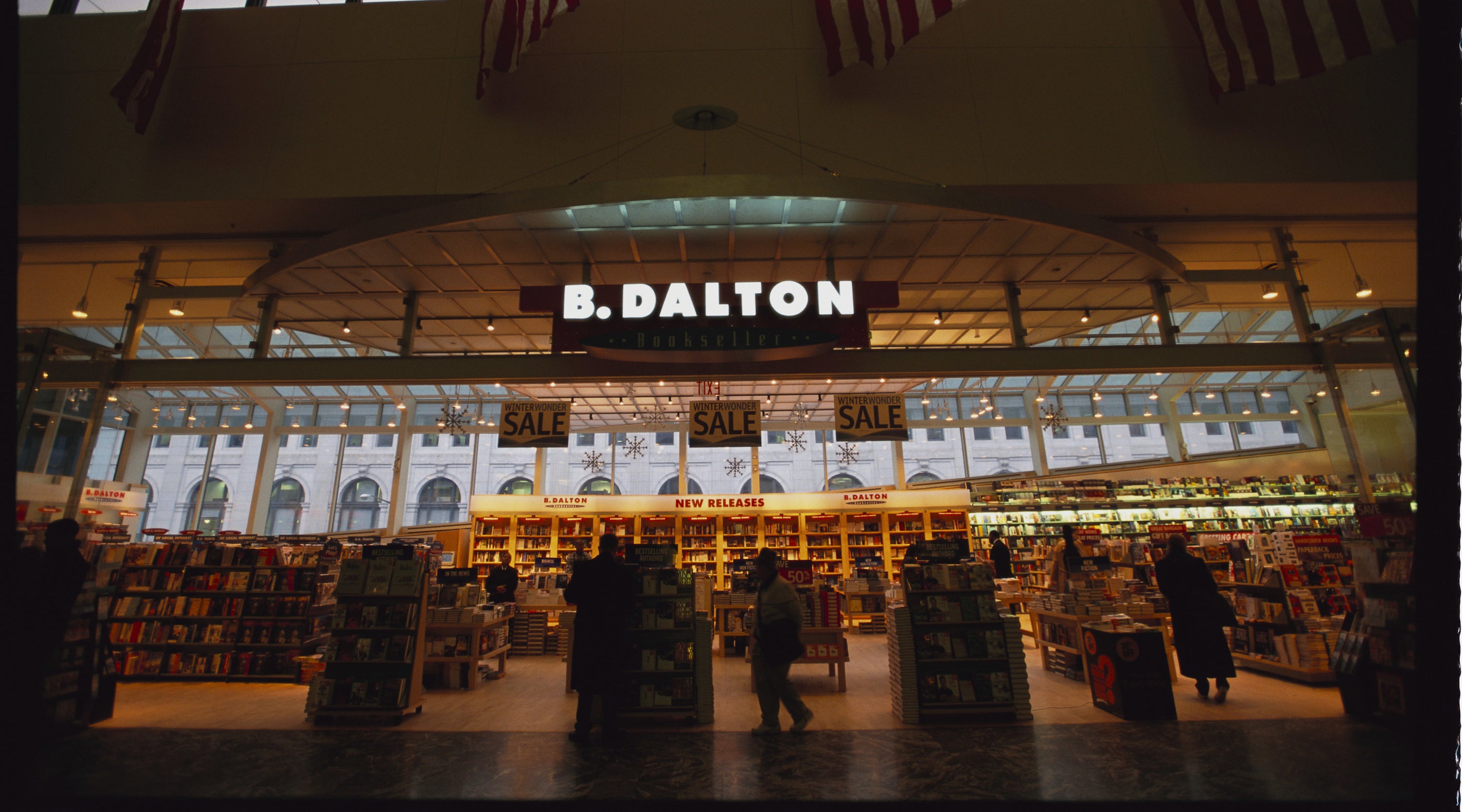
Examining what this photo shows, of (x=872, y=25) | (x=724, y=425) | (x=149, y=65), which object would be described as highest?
(x=872, y=25)

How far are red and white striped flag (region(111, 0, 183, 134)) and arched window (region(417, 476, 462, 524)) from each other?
19.4 m

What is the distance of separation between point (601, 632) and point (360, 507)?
24.0 meters

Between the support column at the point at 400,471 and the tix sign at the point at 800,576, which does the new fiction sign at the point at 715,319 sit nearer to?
the tix sign at the point at 800,576

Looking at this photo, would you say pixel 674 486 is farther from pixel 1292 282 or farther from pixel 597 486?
pixel 1292 282

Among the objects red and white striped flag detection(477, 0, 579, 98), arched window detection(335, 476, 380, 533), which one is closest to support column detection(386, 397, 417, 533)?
arched window detection(335, 476, 380, 533)

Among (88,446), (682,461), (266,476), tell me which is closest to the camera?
(88,446)

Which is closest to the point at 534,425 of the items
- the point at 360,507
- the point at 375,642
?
the point at 375,642

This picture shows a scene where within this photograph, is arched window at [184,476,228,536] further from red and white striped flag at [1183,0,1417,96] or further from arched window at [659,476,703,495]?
red and white striped flag at [1183,0,1417,96]

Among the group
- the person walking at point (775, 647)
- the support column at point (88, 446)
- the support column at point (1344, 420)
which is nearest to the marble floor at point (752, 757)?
the person walking at point (775, 647)

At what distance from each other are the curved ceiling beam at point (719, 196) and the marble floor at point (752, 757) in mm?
4862

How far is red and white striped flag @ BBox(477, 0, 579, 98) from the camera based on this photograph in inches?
257

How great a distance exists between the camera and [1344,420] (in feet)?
20.3

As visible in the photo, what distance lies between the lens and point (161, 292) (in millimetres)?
7633

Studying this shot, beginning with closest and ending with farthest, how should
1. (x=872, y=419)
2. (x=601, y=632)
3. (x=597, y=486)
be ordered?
(x=601, y=632), (x=872, y=419), (x=597, y=486)
